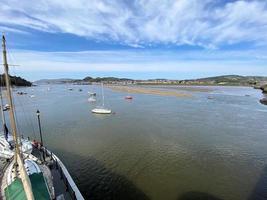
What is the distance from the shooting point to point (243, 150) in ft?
83.6

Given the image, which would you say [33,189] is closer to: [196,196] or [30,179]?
[30,179]

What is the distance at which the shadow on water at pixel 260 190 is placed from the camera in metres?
15.5

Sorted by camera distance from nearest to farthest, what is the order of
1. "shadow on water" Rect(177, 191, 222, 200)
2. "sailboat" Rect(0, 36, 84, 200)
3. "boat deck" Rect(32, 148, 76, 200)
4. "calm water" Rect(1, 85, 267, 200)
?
"sailboat" Rect(0, 36, 84, 200) → "boat deck" Rect(32, 148, 76, 200) → "shadow on water" Rect(177, 191, 222, 200) → "calm water" Rect(1, 85, 267, 200)

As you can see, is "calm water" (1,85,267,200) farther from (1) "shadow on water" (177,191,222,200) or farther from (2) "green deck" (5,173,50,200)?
(2) "green deck" (5,173,50,200)

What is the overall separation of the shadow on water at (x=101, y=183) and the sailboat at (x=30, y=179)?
2061 mm

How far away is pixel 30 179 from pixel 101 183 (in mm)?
7062

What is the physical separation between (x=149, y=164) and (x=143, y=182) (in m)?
3.65

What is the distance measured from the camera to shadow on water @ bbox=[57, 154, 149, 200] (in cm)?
1552

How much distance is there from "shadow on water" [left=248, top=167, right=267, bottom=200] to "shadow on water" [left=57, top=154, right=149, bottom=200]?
7.96 meters

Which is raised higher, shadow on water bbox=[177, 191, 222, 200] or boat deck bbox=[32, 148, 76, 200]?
boat deck bbox=[32, 148, 76, 200]

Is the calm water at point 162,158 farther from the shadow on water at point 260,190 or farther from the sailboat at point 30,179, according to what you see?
the sailboat at point 30,179

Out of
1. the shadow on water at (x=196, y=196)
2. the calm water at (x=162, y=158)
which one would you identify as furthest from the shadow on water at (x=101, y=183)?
the shadow on water at (x=196, y=196)

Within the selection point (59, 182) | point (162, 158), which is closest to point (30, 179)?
point (59, 182)

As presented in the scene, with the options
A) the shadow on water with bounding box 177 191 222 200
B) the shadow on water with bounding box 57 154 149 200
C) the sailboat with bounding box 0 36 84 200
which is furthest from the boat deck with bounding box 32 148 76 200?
the shadow on water with bounding box 177 191 222 200
